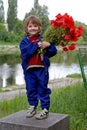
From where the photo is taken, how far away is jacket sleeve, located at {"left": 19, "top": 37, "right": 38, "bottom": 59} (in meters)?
4.95

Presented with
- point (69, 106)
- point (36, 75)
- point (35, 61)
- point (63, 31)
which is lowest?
point (69, 106)

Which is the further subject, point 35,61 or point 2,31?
point 2,31

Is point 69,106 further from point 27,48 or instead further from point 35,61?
point 27,48

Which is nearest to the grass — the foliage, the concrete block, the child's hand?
the concrete block

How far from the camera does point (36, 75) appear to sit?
5.07 metres

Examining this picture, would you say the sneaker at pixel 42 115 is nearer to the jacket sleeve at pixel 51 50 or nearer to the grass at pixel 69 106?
the jacket sleeve at pixel 51 50

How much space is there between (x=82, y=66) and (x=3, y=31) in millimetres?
61437

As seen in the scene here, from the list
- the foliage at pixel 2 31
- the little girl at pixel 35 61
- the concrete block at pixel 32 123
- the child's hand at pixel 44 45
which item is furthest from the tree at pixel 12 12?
the child's hand at pixel 44 45

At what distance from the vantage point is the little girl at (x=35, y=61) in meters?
4.98

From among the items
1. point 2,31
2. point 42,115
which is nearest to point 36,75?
point 42,115

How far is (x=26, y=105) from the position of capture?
8273 millimetres

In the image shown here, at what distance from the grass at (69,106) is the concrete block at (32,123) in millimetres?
1525

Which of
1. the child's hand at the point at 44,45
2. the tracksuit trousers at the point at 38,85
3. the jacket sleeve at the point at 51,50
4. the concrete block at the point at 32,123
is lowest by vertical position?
the concrete block at the point at 32,123

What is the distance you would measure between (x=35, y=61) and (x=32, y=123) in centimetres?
73
